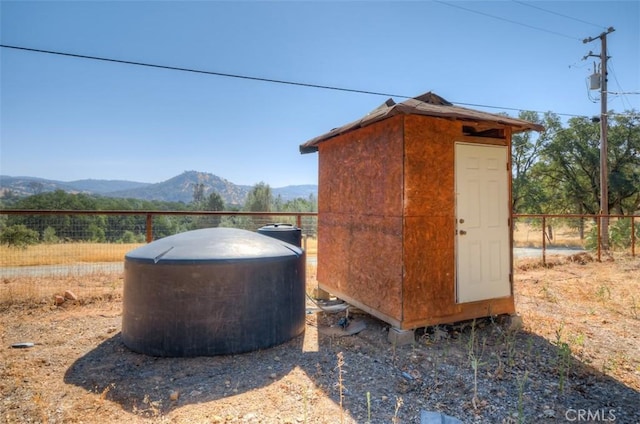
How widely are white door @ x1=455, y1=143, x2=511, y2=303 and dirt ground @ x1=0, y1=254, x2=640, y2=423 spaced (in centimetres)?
57

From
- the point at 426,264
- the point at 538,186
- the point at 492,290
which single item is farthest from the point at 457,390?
the point at 538,186

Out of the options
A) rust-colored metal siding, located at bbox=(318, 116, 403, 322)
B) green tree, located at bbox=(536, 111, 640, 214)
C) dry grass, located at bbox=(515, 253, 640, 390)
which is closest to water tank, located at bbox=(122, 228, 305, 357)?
rust-colored metal siding, located at bbox=(318, 116, 403, 322)

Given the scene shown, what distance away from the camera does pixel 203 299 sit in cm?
324

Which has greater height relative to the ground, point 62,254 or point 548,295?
point 62,254

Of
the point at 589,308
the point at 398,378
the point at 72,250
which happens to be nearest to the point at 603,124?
the point at 589,308

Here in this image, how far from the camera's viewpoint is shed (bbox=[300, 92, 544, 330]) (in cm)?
366

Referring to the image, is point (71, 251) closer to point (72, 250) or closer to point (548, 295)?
point (72, 250)

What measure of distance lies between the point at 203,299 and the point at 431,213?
2.67 metres

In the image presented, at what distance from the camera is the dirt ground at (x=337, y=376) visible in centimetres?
239

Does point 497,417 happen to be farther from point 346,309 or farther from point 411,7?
point 411,7

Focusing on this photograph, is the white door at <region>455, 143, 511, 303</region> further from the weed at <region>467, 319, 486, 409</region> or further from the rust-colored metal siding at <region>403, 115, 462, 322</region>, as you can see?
the weed at <region>467, 319, 486, 409</region>

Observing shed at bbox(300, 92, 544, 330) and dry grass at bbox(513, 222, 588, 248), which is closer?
shed at bbox(300, 92, 544, 330)

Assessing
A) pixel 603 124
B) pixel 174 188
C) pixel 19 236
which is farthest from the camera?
pixel 174 188

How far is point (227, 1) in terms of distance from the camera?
780 centimetres
